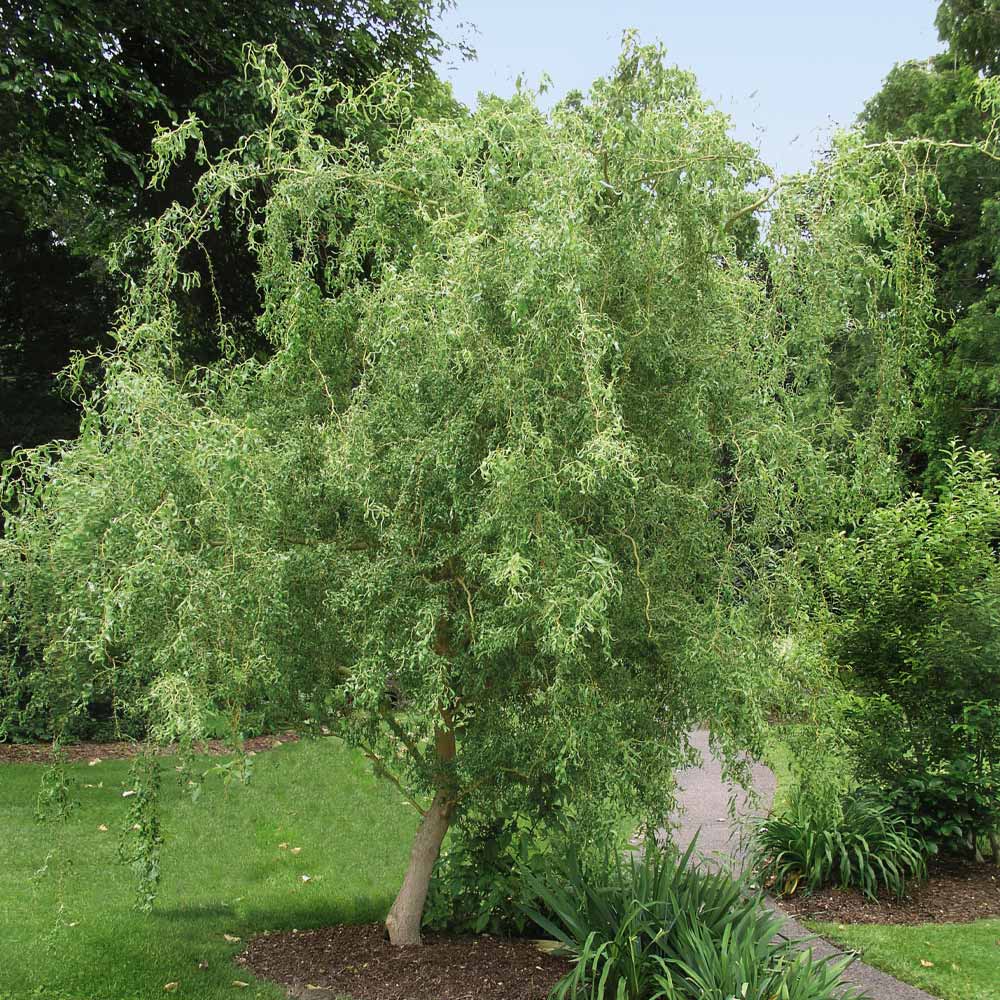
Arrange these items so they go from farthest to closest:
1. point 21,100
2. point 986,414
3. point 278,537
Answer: point 986,414, point 21,100, point 278,537

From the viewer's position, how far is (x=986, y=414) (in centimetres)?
1770

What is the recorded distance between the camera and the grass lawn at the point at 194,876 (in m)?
5.90

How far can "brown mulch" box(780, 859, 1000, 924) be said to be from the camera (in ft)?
25.0

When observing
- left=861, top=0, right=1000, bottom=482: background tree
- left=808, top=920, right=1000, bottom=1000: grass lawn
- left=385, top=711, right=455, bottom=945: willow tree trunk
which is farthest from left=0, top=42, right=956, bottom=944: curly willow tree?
left=861, top=0, right=1000, bottom=482: background tree

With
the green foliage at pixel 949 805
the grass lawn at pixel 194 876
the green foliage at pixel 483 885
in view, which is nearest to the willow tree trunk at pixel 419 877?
the green foliage at pixel 483 885

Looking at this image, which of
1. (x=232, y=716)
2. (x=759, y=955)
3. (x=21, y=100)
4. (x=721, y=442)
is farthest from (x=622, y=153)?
(x=21, y=100)

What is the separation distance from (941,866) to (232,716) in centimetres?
675

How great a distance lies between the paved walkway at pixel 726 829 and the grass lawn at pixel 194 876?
2.72 m

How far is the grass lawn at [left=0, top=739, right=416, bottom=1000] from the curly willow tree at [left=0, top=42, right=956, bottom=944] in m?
1.42

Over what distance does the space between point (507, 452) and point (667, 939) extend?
3.17 metres

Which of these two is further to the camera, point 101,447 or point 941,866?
point 941,866

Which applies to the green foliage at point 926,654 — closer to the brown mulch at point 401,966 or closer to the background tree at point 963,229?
the brown mulch at point 401,966

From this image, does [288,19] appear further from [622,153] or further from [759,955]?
[759,955]

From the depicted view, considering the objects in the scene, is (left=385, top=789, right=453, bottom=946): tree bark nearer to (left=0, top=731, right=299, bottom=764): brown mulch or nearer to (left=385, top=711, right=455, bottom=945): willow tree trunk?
(left=385, top=711, right=455, bottom=945): willow tree trunk
